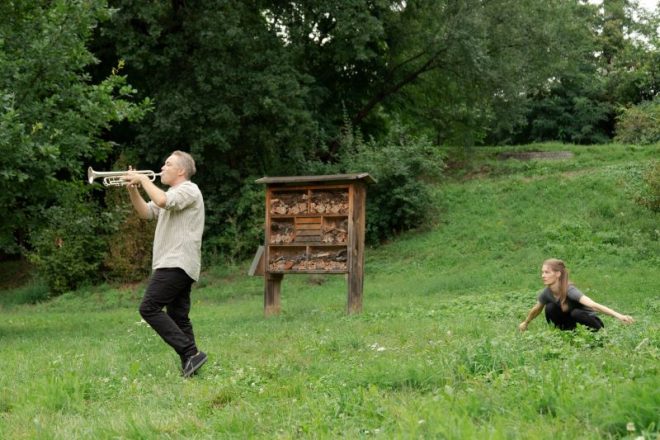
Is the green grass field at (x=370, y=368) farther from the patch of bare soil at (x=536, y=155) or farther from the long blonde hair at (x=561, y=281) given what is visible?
the patch of bare soil at (x=536, y=155)

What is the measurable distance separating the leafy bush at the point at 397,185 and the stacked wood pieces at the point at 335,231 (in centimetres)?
1145

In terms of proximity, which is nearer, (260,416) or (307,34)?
(260,416)

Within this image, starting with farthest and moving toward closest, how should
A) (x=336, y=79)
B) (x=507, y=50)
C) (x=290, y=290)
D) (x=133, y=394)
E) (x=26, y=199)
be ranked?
(x=336, y=79), (x=507, y=50), (x=290, y=290), (x=26, y=199), (x=133, y=394)

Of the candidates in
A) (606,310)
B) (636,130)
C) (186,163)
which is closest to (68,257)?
(186,163)

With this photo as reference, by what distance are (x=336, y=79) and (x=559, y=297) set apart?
82.4 feet

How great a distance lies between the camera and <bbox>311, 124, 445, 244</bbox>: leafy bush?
84.2 ft

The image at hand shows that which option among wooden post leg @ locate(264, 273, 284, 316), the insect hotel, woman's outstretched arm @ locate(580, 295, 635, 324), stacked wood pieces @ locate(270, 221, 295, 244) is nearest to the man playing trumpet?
woman's outstretched arm @ locate(580, 295, 635, 324)

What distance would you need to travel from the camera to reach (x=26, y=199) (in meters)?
13.8

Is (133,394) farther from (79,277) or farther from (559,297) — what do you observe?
(79,277)

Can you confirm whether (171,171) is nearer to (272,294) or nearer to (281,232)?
(281,232)

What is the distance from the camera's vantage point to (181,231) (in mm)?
7410

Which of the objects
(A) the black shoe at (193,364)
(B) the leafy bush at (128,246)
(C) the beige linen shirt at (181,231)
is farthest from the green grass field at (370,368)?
(B) the leafy bush at (128,246)

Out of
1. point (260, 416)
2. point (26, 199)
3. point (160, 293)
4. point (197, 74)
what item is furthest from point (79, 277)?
point (260, 416)

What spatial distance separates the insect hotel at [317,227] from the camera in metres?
13.9
